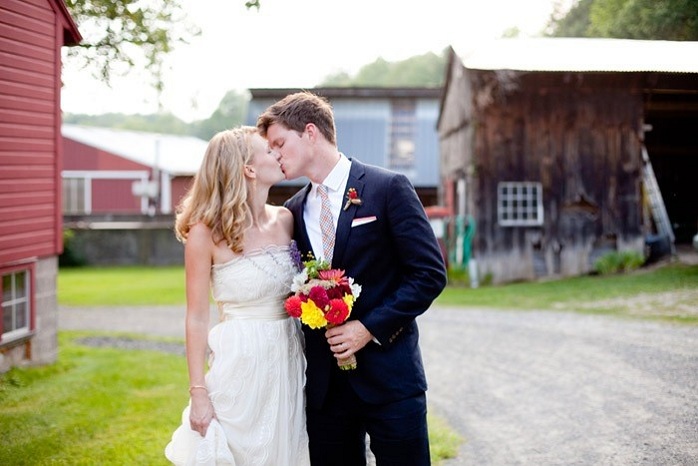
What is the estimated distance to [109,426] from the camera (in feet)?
19.8

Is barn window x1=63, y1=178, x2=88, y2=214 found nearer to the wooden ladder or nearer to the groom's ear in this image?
the wooden ladder

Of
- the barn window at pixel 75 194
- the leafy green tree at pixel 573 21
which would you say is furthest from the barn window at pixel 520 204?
the barn window at pixel 75 194

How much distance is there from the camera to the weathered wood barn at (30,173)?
7.20m

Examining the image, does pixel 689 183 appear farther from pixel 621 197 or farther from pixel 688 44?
pixel 621 197

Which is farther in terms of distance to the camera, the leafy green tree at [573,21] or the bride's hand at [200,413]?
the leafy green tree at [573,21]

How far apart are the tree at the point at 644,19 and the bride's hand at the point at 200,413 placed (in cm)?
416

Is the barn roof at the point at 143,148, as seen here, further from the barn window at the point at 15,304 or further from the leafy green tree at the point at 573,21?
the barn window at the point at 15,304

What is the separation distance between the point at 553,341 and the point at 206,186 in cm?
652

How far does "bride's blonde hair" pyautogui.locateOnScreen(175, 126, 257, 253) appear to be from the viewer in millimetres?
3508

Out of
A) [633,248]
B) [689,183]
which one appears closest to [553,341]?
[689,183]

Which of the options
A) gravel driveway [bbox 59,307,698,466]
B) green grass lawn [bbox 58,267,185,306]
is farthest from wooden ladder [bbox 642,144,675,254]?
green grass lawn [bbox 58,267,185,306]

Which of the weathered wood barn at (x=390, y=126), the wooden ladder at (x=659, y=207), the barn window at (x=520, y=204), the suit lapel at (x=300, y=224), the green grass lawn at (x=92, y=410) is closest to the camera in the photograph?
the suit lapel at (x=300, y=224)

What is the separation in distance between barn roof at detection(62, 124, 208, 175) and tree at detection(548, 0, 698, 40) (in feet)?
75.0

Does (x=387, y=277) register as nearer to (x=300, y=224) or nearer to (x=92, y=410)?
(x=300, y=224)
